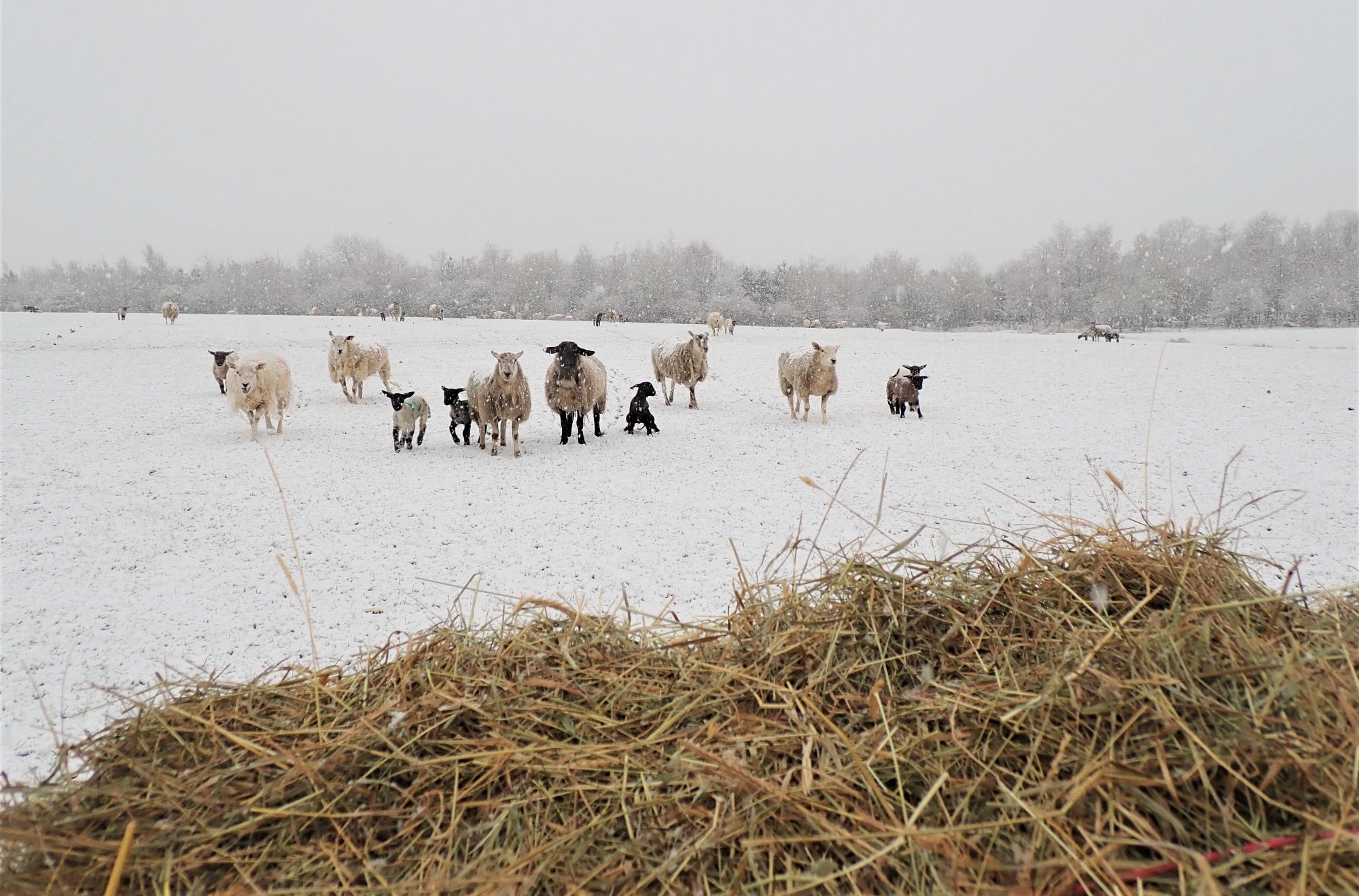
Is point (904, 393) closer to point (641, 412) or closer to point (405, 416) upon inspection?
point (641, 412)

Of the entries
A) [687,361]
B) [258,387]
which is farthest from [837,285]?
[258,387]

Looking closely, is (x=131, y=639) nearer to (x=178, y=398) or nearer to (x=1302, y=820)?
(x=1302, y=820)

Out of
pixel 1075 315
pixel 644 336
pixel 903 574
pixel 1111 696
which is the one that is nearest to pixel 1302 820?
pixel 1111 696

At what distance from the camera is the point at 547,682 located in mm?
1309

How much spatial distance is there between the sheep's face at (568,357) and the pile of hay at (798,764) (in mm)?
9060

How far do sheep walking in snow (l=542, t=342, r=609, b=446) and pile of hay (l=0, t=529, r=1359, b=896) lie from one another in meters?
9.15

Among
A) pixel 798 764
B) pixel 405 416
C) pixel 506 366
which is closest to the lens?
pixel 798 764

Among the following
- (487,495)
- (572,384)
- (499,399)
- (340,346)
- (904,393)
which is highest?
(340,346)

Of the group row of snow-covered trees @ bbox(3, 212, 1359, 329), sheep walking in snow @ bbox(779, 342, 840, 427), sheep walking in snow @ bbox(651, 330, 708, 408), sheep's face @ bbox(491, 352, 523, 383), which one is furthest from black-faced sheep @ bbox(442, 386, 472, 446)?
row of snow-covered trees @ bbox(3, 212, 1359, 329)

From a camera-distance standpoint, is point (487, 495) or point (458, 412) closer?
point (487, 495)

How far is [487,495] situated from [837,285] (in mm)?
78818

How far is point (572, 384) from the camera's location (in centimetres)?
1050

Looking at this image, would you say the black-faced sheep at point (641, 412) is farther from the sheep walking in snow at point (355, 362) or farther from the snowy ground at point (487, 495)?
the sheep walking in snow at point (355, 362)

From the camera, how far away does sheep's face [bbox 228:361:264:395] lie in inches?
403
